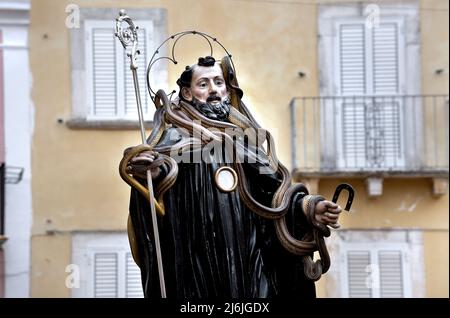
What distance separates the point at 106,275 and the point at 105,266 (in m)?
0.10

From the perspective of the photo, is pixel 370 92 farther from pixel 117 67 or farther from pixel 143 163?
pixel 143 163

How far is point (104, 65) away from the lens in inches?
666

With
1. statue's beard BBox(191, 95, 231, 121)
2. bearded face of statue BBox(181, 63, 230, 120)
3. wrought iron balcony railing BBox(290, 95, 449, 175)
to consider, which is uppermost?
wrought iron balcony railing BBox(290, 95, 449, 175)

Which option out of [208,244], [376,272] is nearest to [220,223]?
[208,244]

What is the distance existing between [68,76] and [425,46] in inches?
120

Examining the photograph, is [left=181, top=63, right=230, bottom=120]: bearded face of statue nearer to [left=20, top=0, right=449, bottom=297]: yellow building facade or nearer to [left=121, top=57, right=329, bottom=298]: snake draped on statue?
[left=121, top=57, right=329, bottom=298]: snake draped on statue

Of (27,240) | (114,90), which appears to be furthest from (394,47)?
(27,240)

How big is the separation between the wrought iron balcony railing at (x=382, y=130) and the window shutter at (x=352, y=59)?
169mm

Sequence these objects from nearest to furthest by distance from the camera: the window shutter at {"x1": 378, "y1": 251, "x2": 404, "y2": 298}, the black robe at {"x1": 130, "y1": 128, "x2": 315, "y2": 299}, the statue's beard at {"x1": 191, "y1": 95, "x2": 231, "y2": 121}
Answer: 1. the black robe at {"x1": 130, "y1": 128, "x2": 315, "y2": 299}
2. the statue's beard at {"x1": 191, "y1": 95, "x2": 231, "y2": 121}
3. the window shutter at {"x1": 378, "y1": 251, "x2": 404, "y2": 298}

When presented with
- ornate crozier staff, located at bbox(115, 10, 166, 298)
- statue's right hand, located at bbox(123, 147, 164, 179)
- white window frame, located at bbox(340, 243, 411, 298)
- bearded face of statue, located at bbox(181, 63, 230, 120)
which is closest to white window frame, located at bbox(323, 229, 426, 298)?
white window frame, located at bbox(340, 243, 411, 298)

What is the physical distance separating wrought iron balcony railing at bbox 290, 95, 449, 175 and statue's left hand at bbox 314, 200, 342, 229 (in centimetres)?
820

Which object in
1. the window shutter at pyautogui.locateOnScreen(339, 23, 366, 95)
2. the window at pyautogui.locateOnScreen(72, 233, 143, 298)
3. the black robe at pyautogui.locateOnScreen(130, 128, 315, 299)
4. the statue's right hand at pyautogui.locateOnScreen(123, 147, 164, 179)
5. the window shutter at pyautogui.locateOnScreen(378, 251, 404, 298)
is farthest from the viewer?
the window shutter at pyautogui.locateOnScreen(339, 23, 366, 95)

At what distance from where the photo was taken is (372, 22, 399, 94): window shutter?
57.0 feet

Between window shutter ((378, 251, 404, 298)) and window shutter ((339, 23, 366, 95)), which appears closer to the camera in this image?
window shutter ((378, 251, 404, 298))
